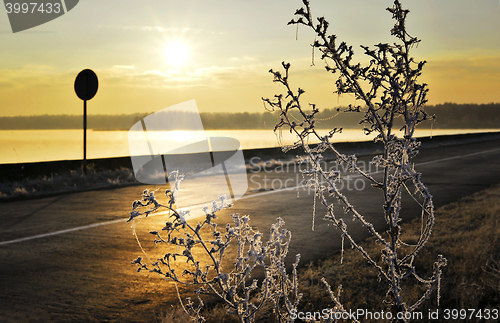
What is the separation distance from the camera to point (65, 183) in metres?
12.1

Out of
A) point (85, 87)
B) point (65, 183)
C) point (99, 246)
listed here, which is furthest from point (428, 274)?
point (85, 87)

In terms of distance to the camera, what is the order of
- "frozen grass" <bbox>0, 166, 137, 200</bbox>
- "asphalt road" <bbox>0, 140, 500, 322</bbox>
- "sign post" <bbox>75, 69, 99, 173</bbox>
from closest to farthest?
"asphalt road" <bbox>0, 140, 500, 322</bbox> < "frozen grass" <bbox>0, 166, 137, 200</bbox> < "sign post" <bbox>75, 69, 99, 173</bbox>

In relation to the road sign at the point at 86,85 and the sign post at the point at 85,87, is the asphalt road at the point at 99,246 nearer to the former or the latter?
the sign post at the point at 85,87

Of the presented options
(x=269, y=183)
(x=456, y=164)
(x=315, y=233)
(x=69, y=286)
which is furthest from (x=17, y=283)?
(x=456, y=164)

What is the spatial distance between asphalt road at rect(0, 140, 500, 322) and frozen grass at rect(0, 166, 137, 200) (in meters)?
0.98

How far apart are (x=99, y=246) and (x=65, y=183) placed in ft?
22.2

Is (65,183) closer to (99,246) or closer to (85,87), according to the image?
(85,87)

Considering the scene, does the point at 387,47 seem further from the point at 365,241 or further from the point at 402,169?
the point at 365,241

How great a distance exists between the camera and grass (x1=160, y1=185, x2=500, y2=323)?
4.20m

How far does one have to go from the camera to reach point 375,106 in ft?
6.98

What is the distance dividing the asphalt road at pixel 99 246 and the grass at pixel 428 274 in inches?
20.7

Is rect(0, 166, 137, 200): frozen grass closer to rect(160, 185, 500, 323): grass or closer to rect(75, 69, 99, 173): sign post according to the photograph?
rect(75, 69, 99, 173): sign post

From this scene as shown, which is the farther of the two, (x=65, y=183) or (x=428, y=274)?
(x=65, y=183)

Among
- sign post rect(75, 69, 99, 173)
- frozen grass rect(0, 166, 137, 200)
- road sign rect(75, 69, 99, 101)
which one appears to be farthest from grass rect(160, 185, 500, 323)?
road sign rect(75, 69, 99, 101)
